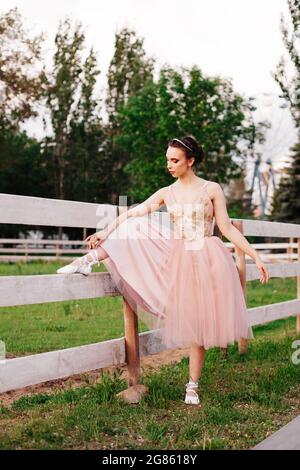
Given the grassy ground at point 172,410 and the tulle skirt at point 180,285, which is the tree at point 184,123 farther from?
the tulle skirt at point 180,285

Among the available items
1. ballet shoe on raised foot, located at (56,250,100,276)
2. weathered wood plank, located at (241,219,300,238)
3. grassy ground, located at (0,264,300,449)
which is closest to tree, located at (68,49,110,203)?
weathered wood plank, located at (241,219,300,238)

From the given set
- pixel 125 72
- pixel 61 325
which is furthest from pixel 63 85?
pixel 61 325

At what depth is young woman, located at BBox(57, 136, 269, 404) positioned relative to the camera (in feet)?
16.9

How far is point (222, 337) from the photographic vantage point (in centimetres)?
518

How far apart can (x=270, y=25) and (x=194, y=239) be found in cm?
1913

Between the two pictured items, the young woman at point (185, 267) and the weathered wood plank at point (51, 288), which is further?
the young woman at point (185, 267)

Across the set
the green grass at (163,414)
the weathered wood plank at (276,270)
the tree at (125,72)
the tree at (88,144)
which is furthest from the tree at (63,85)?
the green grass at (163,414)

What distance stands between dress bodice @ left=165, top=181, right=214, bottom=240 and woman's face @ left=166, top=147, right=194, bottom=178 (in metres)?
0.18

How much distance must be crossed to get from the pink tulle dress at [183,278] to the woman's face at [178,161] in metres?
0.17

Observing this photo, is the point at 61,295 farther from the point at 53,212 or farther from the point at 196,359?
the point at 196,359

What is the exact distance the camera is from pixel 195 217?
17.2 ft

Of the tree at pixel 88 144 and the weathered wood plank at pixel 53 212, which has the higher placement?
the tree at pixel 88 144

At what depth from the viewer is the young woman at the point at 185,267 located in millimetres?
5160

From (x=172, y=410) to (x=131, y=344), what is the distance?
0.69m
